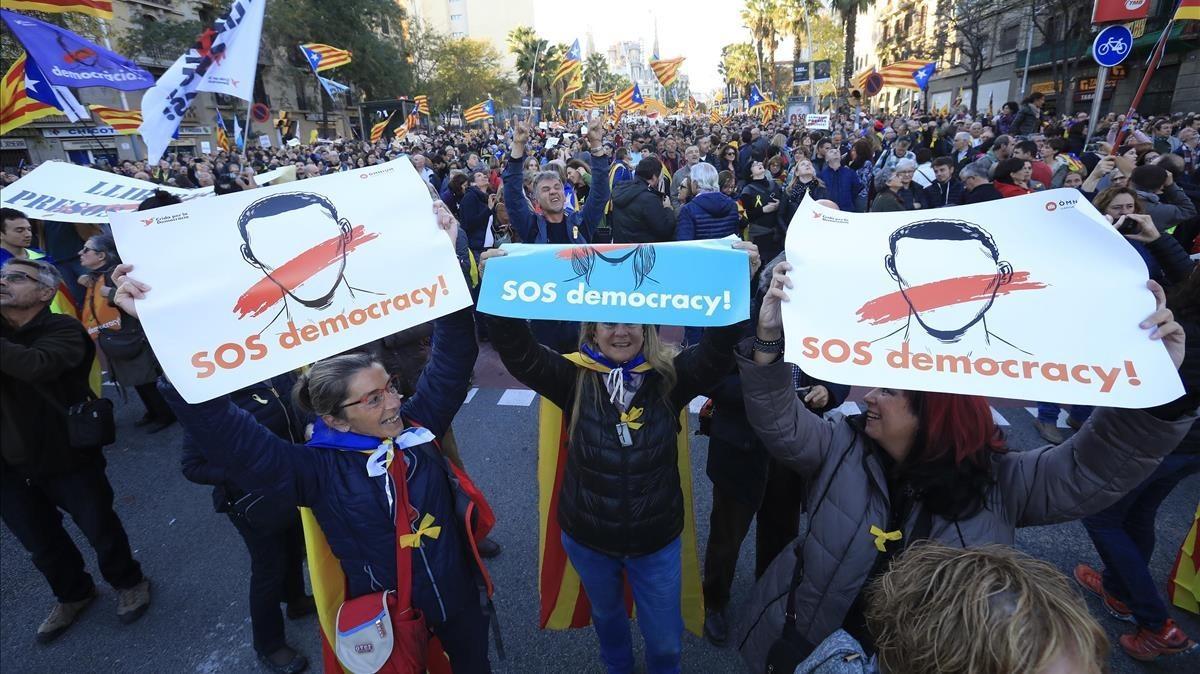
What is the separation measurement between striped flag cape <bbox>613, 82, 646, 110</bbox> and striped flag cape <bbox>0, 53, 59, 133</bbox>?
54.1 ft

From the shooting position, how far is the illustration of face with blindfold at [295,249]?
1852 millimetres

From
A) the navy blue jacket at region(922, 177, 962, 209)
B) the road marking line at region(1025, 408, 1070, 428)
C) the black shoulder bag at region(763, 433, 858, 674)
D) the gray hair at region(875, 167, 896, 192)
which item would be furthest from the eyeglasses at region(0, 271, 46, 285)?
the gray hair at region(875, 167, 896, 192)

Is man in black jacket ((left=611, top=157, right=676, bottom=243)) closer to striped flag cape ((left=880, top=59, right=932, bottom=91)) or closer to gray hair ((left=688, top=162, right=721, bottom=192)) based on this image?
gray hair ((left=688, top=162, right=721, bottom=192))

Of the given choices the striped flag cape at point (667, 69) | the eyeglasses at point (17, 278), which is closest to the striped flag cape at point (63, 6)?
the eyeglasses at point (17, 278)

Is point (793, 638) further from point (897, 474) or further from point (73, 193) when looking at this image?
point (73, 193)

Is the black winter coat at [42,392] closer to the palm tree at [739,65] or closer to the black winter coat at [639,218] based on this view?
the black winter coat at [639,218]

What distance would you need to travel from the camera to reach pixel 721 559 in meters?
3.08

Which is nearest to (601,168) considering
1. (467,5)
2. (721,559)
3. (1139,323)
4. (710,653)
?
(721,559)

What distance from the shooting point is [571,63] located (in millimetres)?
19000

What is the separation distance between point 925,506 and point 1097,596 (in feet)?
7.73

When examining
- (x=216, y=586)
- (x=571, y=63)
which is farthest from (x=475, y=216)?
(x=571, y=63)

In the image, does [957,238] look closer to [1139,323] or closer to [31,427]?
[1139,323]

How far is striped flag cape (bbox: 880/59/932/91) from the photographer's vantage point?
1756cm

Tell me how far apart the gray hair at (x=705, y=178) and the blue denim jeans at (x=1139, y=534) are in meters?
4.32
